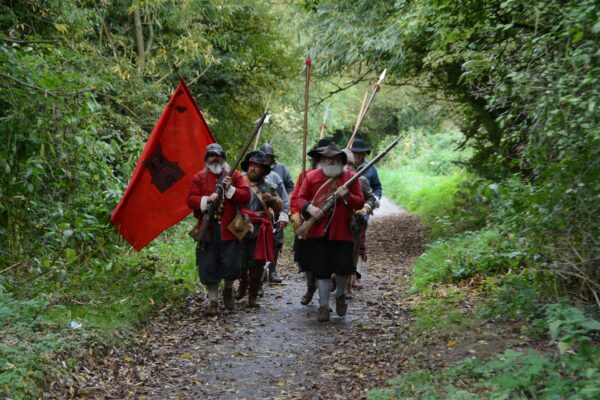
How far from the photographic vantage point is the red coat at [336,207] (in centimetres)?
820

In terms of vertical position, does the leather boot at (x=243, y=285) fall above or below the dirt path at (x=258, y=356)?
above

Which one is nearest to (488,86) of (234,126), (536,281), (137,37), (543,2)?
(543,2)

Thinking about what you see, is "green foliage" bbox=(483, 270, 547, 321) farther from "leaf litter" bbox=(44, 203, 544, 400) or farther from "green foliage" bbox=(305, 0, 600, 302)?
"green foliage" bbox=(305, 0, 600, 302)

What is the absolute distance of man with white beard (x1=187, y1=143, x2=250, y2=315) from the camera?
838cm

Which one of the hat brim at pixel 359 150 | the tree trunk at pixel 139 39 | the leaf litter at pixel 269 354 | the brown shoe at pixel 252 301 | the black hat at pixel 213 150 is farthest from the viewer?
the tree trunk at pixel 139 39

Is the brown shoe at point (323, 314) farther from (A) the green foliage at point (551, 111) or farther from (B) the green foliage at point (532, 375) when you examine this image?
(B) the green foliage at point (532, 375)

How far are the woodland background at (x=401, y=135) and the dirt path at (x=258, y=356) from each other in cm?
31

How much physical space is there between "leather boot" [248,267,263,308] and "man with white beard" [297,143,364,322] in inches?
39.2

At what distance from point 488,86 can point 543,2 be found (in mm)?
1747

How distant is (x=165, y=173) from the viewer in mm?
8727

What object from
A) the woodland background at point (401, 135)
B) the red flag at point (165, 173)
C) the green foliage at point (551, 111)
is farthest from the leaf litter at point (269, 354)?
the red flag at point (165, 173)

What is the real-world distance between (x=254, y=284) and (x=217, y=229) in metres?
1.11

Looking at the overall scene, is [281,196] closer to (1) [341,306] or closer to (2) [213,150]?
(2) [213,150]

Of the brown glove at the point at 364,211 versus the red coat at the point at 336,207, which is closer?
the red coat at the point at 336,207
